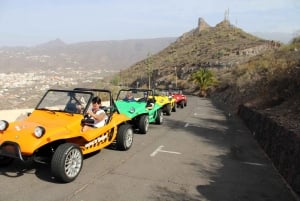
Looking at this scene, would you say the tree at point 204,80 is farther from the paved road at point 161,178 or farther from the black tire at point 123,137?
the black tire at point 123,137

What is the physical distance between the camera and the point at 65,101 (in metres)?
8.50

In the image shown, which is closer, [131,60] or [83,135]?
[83,135]

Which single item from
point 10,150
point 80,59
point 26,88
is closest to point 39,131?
point 10,150

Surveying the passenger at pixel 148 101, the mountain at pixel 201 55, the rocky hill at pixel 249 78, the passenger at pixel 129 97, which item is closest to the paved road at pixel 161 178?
the rocky hill at pixel 249 78

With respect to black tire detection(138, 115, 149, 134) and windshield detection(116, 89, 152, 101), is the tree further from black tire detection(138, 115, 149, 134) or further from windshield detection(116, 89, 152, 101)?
black tire detection(138, 115, 149, 134)

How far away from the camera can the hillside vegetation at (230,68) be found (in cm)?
1811

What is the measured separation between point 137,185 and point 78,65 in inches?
5300

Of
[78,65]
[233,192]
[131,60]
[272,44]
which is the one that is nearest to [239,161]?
[233,192]

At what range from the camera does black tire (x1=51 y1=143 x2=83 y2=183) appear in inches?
256

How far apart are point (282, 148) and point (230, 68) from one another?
6374cm

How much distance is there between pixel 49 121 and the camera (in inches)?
299

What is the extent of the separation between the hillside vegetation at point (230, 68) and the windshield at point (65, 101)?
5.20 meters

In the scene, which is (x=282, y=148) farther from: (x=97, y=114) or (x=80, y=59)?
(x=80, y=59)

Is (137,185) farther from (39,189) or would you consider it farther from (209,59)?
(209,59)
